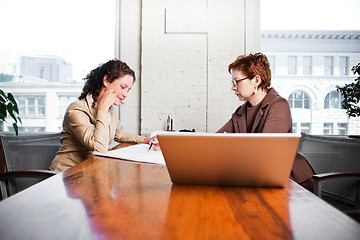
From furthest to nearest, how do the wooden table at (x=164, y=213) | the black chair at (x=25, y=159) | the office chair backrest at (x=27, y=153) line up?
the office chair backrest at (x=27, y=153) → the black chair at (x=25, y=159) → the wooden table at (x=164, y=213)

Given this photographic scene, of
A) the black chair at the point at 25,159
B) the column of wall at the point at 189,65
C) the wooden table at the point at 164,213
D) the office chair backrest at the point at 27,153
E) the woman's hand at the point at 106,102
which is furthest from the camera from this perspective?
the column of wall at the point at 189,65

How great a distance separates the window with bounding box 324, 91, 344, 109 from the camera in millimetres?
3645

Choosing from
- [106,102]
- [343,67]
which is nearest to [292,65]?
[343,67]

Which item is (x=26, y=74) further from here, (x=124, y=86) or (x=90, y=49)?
(x=124, y=86)

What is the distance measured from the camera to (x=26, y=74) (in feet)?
12.4

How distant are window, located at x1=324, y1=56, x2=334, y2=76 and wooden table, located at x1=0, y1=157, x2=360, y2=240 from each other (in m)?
3.29

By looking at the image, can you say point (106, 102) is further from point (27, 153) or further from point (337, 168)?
point (337, 168)

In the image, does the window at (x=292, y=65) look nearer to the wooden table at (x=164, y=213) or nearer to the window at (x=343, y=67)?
the window at (x=343, y=67)

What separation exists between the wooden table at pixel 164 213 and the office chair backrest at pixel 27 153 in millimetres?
647

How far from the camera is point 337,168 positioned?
1.51 meters

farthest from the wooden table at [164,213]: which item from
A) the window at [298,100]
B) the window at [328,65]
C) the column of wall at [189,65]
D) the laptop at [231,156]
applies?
the window at [328,65]

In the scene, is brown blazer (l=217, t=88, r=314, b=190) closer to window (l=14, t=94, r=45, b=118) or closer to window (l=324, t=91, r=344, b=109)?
window (l=324, t=91, r=344, b=109)

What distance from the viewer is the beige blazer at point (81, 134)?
5.08 feet

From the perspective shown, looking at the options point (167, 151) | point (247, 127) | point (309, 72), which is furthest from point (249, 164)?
point (309, 72)
